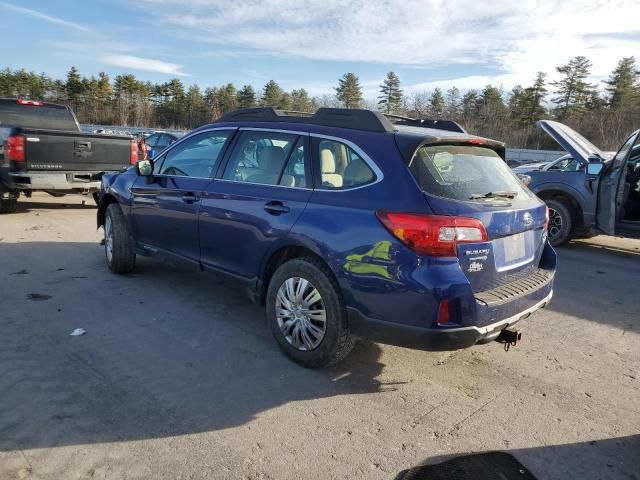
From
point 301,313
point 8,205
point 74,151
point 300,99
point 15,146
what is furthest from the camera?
point 300,99

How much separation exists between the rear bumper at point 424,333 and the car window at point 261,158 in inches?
47.2

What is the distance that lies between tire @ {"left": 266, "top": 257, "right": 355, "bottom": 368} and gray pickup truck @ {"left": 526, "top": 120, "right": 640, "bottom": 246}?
232 inches

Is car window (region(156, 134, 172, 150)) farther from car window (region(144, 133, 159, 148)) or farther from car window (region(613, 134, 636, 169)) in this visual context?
car window (region(613, 134, 636, 169))

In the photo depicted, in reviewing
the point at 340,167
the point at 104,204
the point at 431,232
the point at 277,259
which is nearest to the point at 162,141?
the point at 104,204

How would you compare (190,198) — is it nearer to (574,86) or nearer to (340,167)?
(340,167)

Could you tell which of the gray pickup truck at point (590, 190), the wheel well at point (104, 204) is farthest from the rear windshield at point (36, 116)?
the gray pickup truck at point (590, 190)

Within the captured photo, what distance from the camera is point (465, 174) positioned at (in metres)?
3.43

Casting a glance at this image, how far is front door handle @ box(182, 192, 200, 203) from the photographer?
4.50 meters

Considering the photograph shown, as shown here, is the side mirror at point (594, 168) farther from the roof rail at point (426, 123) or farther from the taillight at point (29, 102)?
the taillight at point (29, 102)

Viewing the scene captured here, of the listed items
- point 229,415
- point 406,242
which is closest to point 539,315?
point 406,242

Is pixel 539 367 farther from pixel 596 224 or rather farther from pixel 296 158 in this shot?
pixel 596 224

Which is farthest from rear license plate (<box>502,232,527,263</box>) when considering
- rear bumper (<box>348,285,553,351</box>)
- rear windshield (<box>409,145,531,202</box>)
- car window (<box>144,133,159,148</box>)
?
car window (<box>144,133,159,148</box>)

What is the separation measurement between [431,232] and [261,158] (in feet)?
5.79

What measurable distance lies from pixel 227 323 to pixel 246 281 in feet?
1.98
